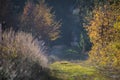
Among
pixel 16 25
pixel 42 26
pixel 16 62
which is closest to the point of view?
pixel 16 62

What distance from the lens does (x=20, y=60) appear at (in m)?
10.8

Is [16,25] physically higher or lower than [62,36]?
lower

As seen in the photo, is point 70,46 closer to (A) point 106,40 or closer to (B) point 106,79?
(A) point 106,40

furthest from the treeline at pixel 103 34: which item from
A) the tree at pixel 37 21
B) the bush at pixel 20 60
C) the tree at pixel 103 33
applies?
the tree at pixel 37 21

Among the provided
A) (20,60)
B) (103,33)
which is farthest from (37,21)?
(20,60)

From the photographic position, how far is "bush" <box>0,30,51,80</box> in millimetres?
9273

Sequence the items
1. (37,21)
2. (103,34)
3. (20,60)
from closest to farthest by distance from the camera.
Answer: (20,60) < (103,34) < (37,21)

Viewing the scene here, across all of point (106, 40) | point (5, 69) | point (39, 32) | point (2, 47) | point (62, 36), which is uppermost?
point (62, 36)

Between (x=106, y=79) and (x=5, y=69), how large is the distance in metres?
6.45

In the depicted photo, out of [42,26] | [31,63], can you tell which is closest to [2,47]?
[31,63]

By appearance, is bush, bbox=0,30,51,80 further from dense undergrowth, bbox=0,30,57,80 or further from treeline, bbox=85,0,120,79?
treeline, bbox=85,0,120,79

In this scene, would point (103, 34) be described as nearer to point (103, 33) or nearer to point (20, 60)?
point (103, 33)

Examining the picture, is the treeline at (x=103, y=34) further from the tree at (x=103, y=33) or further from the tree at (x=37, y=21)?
the tree at (x=37, y=21)

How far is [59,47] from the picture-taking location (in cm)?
5031
